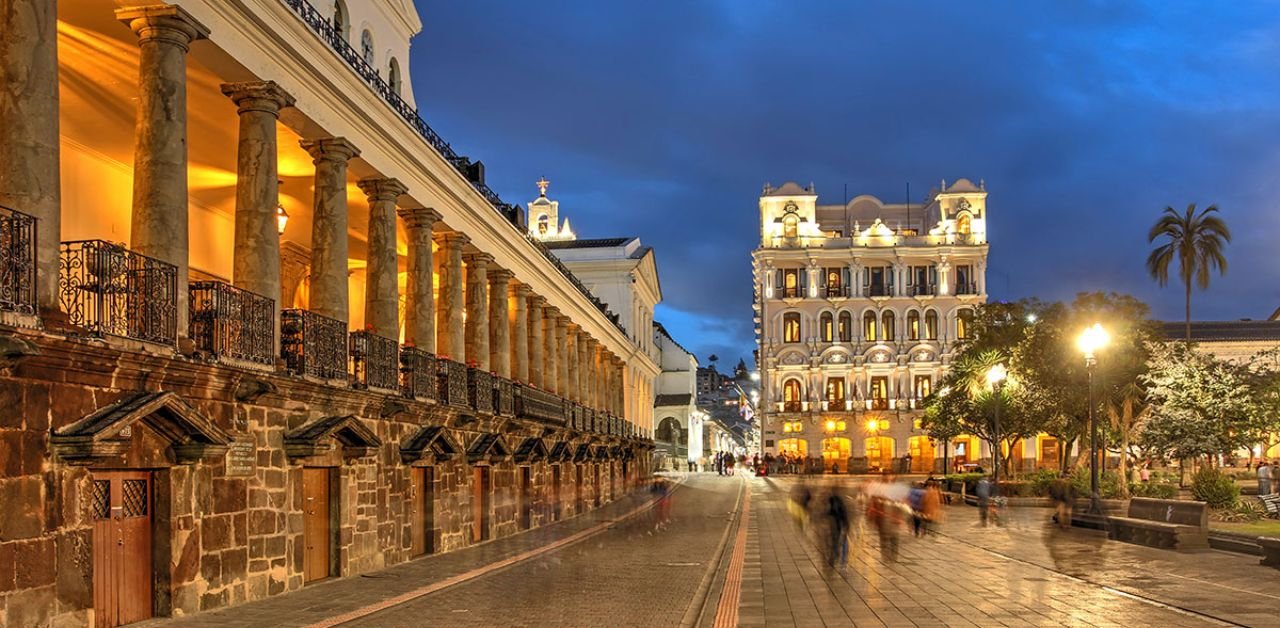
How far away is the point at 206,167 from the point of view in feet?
76.5

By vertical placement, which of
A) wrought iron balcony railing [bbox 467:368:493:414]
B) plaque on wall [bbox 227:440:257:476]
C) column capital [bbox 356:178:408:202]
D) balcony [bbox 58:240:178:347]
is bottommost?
plaque on wall [bbox 227:440:257:476]

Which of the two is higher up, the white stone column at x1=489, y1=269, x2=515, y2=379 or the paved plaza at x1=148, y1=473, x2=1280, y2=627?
the white stone column at x1=489, y1=269, x2=515, y2=379

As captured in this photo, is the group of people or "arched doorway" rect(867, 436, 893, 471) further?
"arched doorway" rect(867, 436, 893, 471)

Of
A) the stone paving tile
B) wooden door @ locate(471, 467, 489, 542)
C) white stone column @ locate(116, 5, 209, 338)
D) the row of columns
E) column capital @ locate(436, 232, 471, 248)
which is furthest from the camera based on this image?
column capital @ locate(436, 232, 471, 248)

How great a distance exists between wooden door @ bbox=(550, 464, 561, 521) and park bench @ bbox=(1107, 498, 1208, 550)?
16491 millimetres

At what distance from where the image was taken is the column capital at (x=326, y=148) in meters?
20.0

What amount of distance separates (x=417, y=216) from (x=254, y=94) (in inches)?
354

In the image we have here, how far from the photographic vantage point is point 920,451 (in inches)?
3826

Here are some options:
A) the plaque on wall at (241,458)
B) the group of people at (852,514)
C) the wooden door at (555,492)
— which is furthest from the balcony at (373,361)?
the wooden door at (555,492)

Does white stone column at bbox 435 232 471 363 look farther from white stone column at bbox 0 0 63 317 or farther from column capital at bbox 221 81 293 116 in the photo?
white stone column at bbox 0 0 63 317

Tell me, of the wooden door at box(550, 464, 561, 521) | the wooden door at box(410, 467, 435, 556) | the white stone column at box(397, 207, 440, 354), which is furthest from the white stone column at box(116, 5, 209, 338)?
the wooden door at box(550, 464, 561, 521)

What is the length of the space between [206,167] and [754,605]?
13927mm

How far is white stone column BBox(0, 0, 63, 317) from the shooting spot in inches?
447

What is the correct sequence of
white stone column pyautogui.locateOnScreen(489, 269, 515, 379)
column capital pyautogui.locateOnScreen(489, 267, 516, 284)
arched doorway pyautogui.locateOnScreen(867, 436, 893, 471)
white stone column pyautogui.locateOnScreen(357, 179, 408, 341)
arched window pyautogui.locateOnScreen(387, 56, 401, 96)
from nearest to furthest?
white stone column pyautogui.locateOnScreen(357, 179, 408, 341) < arched window pyautogui.locateOnScreen(387, 56, 401, 96) < white stone column pyautogui.locateOnScreen(489, 269, 515, 379) < column capital pyautogui.locateOnScreen(489, 267, 516, 284) < arched doorway pyautogui.locateOnScreen(867, 436, 893, 471)
